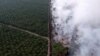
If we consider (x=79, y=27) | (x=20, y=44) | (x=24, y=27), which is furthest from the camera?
(x=24, y=27)

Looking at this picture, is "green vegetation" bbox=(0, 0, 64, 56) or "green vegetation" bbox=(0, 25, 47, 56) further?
"green vegetation" bbox=(0, 0, 64, 56)

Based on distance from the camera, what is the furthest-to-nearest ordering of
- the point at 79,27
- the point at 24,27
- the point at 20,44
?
1. the point at 24,27
2. the point at 20,44
3. the point at 79,27

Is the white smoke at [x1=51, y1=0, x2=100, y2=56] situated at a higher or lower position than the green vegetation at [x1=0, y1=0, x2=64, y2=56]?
higher

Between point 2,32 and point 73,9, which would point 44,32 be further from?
point 73,9

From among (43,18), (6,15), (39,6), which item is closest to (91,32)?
(43,18)

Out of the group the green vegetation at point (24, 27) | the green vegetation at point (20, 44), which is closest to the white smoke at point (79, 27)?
the green vegetation at point (24, 27)

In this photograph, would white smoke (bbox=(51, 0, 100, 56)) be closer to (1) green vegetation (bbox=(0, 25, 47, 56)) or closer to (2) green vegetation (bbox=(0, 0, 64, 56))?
Answer: (2) green vegetation (bbox=(0, 0, 64, 56))

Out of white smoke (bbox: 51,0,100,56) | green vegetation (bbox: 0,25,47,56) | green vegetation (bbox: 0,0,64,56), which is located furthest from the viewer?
green vegetation (bbox: 0,0,64,56)

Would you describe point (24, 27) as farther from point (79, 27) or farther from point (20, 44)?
point (79, 27)

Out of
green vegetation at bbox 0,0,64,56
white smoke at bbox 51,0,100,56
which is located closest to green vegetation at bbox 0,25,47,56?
green vegetation at bbox 0,0,64,56

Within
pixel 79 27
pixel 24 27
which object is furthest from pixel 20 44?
pixel 79 27
